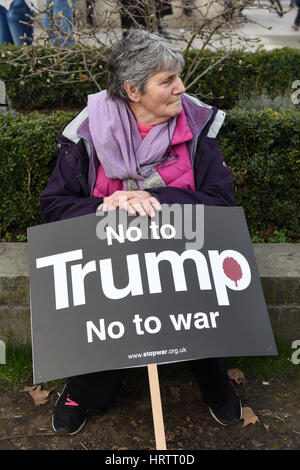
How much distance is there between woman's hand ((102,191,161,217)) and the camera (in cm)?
252

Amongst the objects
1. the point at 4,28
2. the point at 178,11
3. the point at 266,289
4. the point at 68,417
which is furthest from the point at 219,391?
the point at 178,11

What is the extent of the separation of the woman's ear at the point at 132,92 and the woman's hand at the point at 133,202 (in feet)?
1.65

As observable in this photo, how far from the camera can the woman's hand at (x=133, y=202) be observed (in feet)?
8.28

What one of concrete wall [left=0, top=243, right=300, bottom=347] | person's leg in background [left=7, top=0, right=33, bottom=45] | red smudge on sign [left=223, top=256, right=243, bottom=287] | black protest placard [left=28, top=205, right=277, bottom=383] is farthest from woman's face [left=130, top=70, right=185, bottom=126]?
person's leg in background [left=7, top=0, right=33, bottom=45]

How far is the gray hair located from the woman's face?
3 centimetres

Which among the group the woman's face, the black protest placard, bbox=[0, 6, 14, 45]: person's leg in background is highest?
the woman's face

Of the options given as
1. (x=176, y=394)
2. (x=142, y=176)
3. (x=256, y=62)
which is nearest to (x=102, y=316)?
(x=142, y=176)

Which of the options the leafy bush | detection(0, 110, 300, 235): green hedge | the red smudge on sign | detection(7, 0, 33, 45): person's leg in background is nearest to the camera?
the red smudge on sign

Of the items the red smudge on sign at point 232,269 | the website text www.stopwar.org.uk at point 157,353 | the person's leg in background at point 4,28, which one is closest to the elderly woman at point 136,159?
the red smudge on sign at point 232,269

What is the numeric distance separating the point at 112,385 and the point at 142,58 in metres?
1.68

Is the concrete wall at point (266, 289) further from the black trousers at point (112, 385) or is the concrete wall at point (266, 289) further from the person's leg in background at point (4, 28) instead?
the person's leg in background at point (4, 28)

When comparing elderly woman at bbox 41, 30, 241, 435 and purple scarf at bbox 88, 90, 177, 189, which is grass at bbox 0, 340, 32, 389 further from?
purple scarf at bbox 88, 90, 177, 189

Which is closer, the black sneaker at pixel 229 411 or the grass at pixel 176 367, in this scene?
the black sneaker at pixel 229 411

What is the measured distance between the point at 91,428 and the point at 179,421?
1.56 ft
